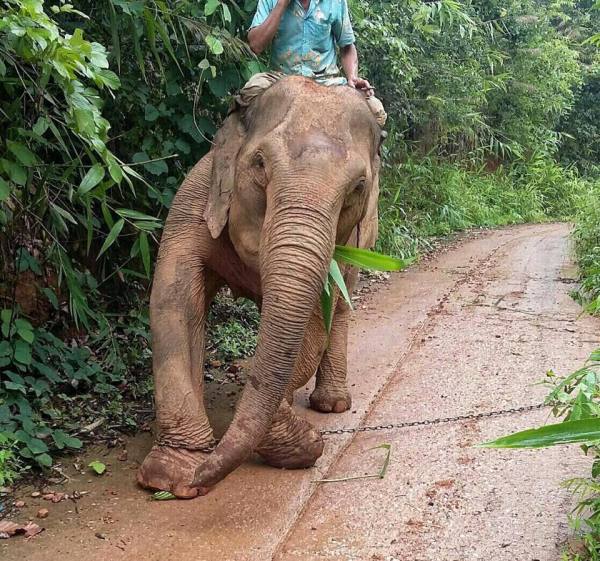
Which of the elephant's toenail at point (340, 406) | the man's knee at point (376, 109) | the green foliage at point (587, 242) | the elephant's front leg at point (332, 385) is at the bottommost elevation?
the green foliage at point (587, 242)

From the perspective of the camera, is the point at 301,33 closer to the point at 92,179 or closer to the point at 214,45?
the point at 214,45

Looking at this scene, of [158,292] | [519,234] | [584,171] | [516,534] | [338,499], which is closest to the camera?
[516,534]

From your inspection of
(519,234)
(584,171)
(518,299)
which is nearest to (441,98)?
(519,234)

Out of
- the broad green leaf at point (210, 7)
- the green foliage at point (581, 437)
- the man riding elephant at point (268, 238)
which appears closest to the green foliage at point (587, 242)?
the man riding elephant at point (268, 238)

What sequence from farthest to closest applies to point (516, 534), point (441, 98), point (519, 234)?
1. point (519, 234)
2. point (441, 98)
3. point (516, 534)

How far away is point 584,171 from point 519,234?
11054 millimetres

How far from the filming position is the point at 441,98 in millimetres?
13570

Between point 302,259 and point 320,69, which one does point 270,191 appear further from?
point 320,69

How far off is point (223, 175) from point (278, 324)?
0.98 metres

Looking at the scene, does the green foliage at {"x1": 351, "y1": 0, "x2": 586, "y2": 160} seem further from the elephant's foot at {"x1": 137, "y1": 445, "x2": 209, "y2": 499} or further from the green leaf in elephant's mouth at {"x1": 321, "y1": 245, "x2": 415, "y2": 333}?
the elephant's foot at {"x1": 137, "y1": 445, "x2": 209, "y2": 499}

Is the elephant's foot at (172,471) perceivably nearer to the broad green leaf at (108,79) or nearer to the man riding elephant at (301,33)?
the broad green leaf at (108,79)

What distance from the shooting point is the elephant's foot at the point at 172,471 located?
141 inches

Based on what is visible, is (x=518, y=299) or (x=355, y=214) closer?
(x=355, y=214)

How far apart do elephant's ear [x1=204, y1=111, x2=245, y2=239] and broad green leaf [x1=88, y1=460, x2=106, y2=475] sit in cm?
124
